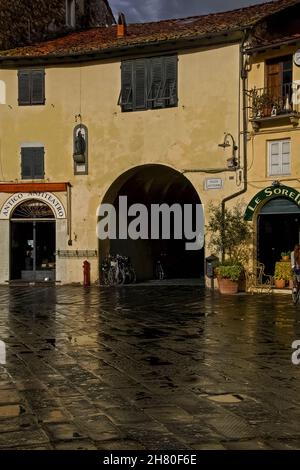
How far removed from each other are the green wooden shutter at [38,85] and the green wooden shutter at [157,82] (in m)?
4.34

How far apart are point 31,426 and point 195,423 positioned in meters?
1.51

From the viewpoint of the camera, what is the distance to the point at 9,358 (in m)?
9.80

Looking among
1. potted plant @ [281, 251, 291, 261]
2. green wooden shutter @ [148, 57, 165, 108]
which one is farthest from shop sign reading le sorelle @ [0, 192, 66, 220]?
potted plant @ [281, 251, 291, 261]

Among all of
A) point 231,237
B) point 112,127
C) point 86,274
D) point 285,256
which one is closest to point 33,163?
point 112,127

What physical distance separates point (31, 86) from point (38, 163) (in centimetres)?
293

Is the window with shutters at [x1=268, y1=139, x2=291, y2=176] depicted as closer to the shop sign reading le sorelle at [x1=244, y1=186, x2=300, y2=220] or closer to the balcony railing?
the shop sign reading le sorelle at [x1=244, y1=186, x2=300, y2=220]

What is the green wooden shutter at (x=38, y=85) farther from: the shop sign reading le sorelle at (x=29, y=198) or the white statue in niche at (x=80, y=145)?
the shop sign reading le sorelle at (x=29, y=198)

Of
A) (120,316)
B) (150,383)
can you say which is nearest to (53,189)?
(120,316)

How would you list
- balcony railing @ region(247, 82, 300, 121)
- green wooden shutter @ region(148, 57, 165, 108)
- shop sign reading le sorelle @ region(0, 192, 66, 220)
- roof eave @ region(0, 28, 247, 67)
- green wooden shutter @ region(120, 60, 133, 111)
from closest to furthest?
balcony railing @ region(247, 82, 300, 121) → roof eave @ region(0, 28, 247, 67) → green wooden shutter @ region(148, 57, 165, 108) → green wooden shutter @ region(120, 60, 133, 111) → shop sign reading le sorelle @ region(0, 192, 66, 220)

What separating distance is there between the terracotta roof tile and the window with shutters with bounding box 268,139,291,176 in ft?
13.1

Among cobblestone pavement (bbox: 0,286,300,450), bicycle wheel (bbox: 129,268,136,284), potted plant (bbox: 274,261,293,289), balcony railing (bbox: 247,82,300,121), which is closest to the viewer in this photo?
cobblestone pavement (bbox: 0,286,300,450)

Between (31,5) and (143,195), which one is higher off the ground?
(31,5)

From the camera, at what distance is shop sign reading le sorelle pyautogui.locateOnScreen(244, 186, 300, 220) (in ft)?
71.2
